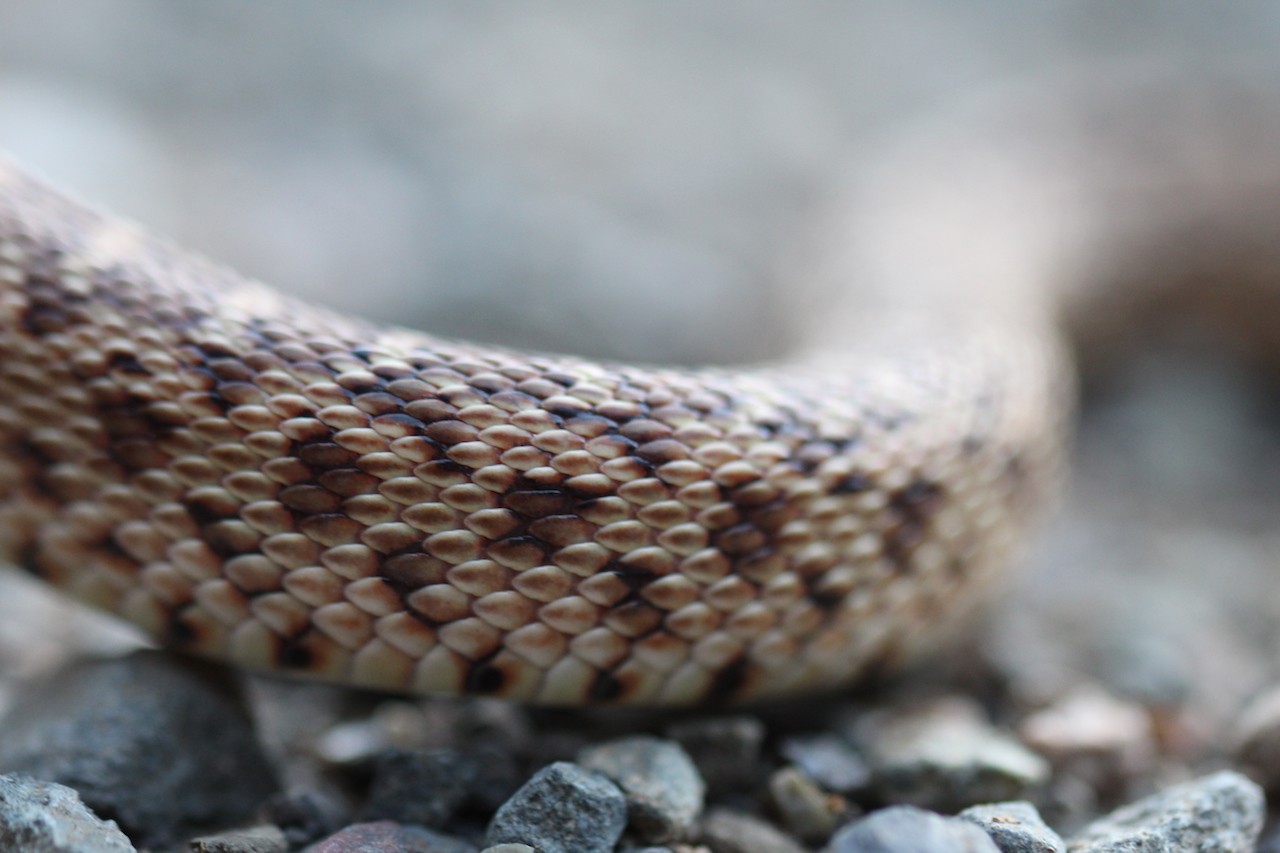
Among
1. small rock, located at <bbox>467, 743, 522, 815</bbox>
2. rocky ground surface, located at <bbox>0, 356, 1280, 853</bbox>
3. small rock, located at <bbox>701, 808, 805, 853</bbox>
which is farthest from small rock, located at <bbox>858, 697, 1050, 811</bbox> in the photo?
small rock, located at <bbox>467, 743, 522, 815</bbox>

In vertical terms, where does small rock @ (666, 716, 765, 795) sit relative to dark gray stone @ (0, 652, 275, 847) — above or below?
above

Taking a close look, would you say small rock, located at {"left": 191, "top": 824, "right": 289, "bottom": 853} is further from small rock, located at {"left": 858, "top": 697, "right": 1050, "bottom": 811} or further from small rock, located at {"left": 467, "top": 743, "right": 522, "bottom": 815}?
small rock, located at {"left": 858, "top": 697, "right": 1050, "bottom": 811}

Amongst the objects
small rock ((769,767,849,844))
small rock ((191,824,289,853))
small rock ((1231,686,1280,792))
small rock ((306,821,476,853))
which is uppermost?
small rock ((1231,686,1280,792))

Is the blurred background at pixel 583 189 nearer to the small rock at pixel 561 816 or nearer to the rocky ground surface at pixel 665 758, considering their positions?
the rocky ground surface at pixel 665 758

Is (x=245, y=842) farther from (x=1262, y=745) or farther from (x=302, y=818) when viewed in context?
(x=1262, y=745)

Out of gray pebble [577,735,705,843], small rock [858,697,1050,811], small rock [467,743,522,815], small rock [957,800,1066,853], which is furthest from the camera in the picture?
small rock [858,697,1050,811]

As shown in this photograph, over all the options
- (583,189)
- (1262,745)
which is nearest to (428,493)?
(1262,745)

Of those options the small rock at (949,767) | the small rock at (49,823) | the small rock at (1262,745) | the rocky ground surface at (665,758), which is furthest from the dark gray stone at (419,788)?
the small rock at (1262,745)

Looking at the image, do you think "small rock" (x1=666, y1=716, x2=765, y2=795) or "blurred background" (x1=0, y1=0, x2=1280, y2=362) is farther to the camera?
"blurred background" (x1=0, y1=0, x2=1280, y2=362)
